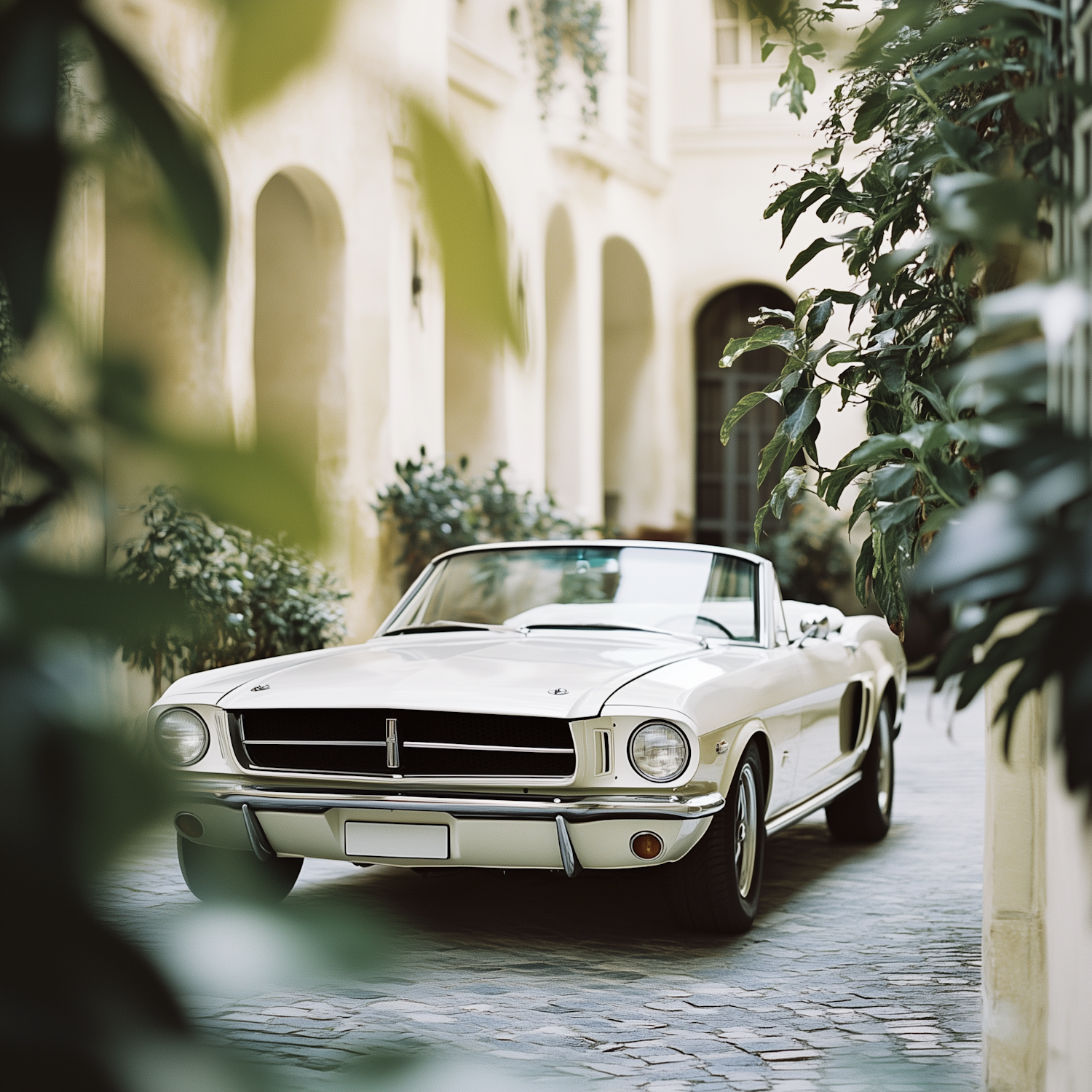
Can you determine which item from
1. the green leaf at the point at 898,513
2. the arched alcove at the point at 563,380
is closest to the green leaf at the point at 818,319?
the green leaf at the point at 898,513

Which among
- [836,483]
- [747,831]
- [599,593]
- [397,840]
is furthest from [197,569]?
[599,593]

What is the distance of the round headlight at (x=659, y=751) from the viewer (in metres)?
4.64

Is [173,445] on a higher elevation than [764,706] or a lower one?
higher

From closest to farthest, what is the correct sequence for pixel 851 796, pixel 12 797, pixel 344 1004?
pixel 12 797 < pixel 344 1004 < pixel 851 796

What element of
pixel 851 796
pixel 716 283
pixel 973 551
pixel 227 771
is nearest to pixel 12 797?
pixel 973 551

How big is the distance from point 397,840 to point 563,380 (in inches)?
451

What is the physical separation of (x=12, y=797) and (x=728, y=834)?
4.63 metres

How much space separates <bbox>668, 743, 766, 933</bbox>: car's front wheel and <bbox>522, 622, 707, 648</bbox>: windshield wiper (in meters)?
0.66

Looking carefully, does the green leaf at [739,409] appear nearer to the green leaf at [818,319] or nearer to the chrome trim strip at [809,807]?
the green leaf at [818,319]

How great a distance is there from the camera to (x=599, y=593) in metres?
6.12

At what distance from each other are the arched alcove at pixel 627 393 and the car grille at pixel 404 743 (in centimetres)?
1288

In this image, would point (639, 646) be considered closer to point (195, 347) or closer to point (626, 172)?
point (195, 347)

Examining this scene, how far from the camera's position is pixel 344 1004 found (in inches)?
23.6

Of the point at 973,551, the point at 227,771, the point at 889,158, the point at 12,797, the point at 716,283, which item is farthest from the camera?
the point at 716,283
